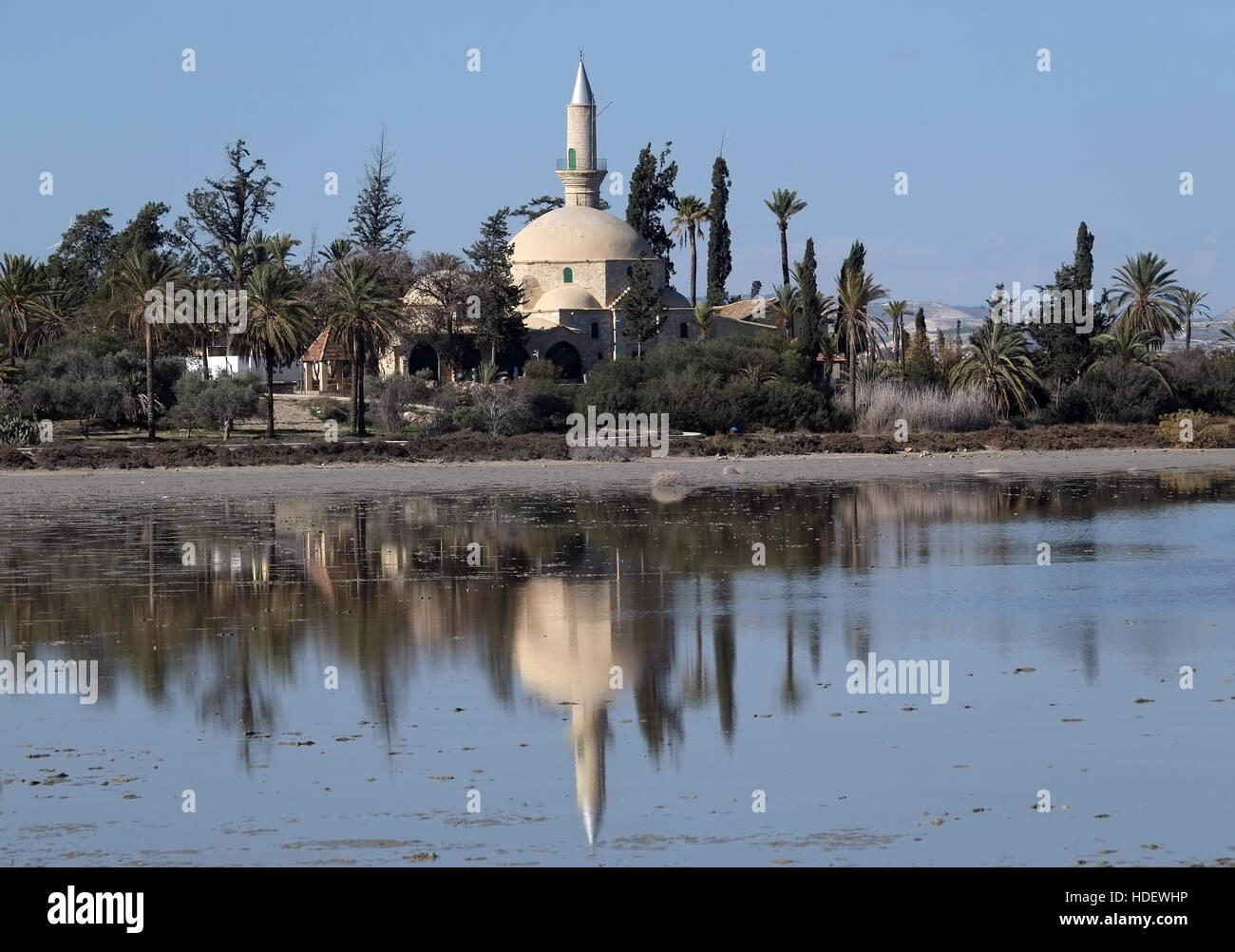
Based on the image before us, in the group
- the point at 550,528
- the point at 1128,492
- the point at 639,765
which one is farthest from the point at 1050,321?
the point at 639,765

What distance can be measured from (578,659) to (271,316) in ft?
126

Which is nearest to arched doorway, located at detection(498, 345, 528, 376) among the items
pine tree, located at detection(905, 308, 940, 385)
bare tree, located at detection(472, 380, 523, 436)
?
bare tree, located at detection(472, 380, 523, 436)

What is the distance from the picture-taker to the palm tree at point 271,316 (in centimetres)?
5184

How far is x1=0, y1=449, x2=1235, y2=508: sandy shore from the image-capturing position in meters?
37.8

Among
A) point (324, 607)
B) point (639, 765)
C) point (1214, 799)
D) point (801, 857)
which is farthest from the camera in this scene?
point (324, 607)

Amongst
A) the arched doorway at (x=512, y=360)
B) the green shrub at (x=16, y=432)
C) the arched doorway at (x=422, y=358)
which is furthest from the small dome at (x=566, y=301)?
the green shrub at (x=16, y=432)

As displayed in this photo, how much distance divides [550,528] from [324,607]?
9.95 meters

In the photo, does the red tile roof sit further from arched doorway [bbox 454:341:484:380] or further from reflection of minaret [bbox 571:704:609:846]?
reflection of minaret [bbox 571:704:609:846]

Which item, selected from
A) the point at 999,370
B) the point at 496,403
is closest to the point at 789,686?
the point at 496,403

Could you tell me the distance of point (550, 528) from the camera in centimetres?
2875

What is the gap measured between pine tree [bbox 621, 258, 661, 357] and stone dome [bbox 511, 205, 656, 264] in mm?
5749

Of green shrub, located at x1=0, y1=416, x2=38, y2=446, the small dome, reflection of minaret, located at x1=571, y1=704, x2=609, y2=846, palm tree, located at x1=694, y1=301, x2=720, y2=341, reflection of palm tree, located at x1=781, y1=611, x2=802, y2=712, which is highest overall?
the small dome

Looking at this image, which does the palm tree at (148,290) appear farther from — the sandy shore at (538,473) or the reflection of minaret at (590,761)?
the reflection of minaret at (590,761)
